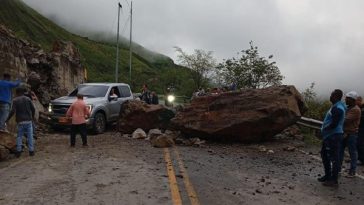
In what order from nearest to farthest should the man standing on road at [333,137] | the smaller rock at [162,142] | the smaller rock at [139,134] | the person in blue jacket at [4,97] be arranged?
the man standing on road at [333,137]
the person in blue jacket at [4,97]
the smaller rock at [162,142]
the smaller rock at [139,134]

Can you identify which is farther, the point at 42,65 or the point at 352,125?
the point at 42,65

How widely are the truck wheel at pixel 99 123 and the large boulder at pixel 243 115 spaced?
10.4 ft

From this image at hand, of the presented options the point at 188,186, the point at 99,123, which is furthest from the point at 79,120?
the point at 188,186

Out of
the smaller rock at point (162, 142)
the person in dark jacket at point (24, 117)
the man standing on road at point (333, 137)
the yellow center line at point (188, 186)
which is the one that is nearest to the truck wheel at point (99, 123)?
the smaller rock at point (162, 142)

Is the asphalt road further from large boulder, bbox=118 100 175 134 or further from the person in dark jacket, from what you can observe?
large boulder, bbox=118 100 175 134

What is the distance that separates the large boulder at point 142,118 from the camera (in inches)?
780

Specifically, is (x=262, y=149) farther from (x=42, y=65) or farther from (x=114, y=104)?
(x=42, y=65)

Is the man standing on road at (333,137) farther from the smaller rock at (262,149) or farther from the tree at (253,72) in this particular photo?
the tree at (253,72)

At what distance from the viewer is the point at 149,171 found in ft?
36.4

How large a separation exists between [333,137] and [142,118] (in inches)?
405

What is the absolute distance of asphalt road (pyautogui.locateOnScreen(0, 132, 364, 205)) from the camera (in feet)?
28.3

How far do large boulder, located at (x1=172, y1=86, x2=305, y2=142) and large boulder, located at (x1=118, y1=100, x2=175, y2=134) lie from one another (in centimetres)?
185

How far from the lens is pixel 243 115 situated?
17.0m

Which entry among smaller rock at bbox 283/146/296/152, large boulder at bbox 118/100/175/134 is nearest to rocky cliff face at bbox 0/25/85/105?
large boulder at bbox 118/100/175/134
